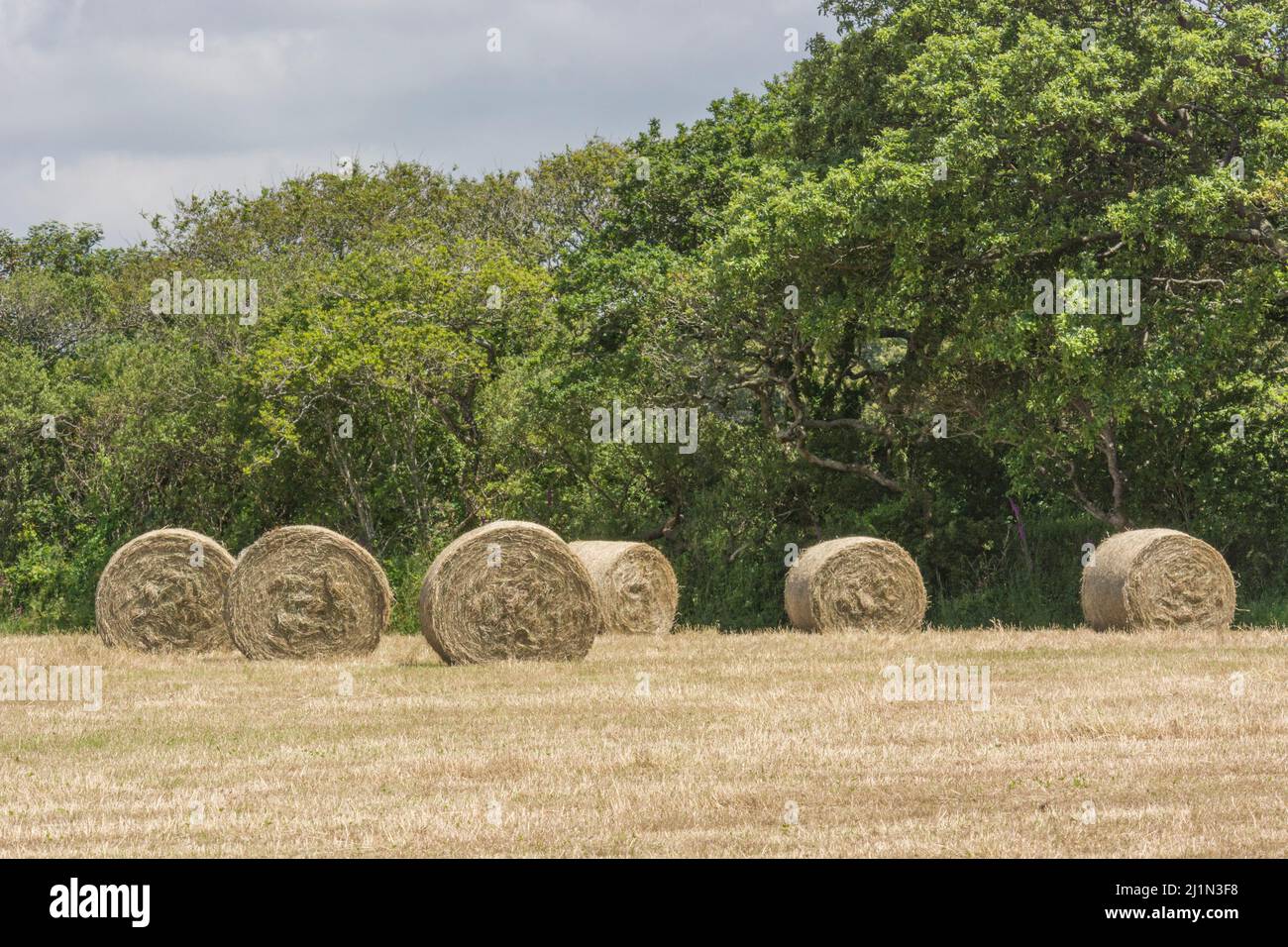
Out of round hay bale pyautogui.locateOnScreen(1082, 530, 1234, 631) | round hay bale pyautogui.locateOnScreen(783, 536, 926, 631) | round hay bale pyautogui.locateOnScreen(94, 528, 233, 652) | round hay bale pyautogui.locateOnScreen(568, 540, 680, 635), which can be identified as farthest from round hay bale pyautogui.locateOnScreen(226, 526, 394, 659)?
round hay bale pyautogui.locateOnScreen(1082, 530, 1234, 631)

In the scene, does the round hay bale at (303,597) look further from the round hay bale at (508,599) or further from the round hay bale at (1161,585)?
the round hay bale at (1161,585)

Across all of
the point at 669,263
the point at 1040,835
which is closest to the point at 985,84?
the point at 669,263

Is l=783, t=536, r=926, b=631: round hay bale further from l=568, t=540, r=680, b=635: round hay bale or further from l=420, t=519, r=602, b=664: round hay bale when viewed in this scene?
l=420, t=519, r=602, b=664: round hay bale

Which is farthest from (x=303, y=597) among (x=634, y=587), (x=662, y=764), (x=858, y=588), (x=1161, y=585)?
(x=1161, y=585)

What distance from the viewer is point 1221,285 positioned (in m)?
26.9

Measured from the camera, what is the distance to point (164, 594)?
2569 centimetres

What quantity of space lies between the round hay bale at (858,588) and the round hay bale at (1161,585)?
3.29 m

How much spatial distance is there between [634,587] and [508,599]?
287 inches

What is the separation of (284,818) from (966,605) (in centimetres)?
2151

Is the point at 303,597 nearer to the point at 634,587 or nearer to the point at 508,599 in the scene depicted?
the point at 508,599

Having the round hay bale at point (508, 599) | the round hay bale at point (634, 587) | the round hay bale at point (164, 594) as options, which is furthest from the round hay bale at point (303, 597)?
the round hay bale at point (634, 587)

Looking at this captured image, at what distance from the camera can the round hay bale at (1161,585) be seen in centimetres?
2452

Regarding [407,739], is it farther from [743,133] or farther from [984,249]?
[743,133]
